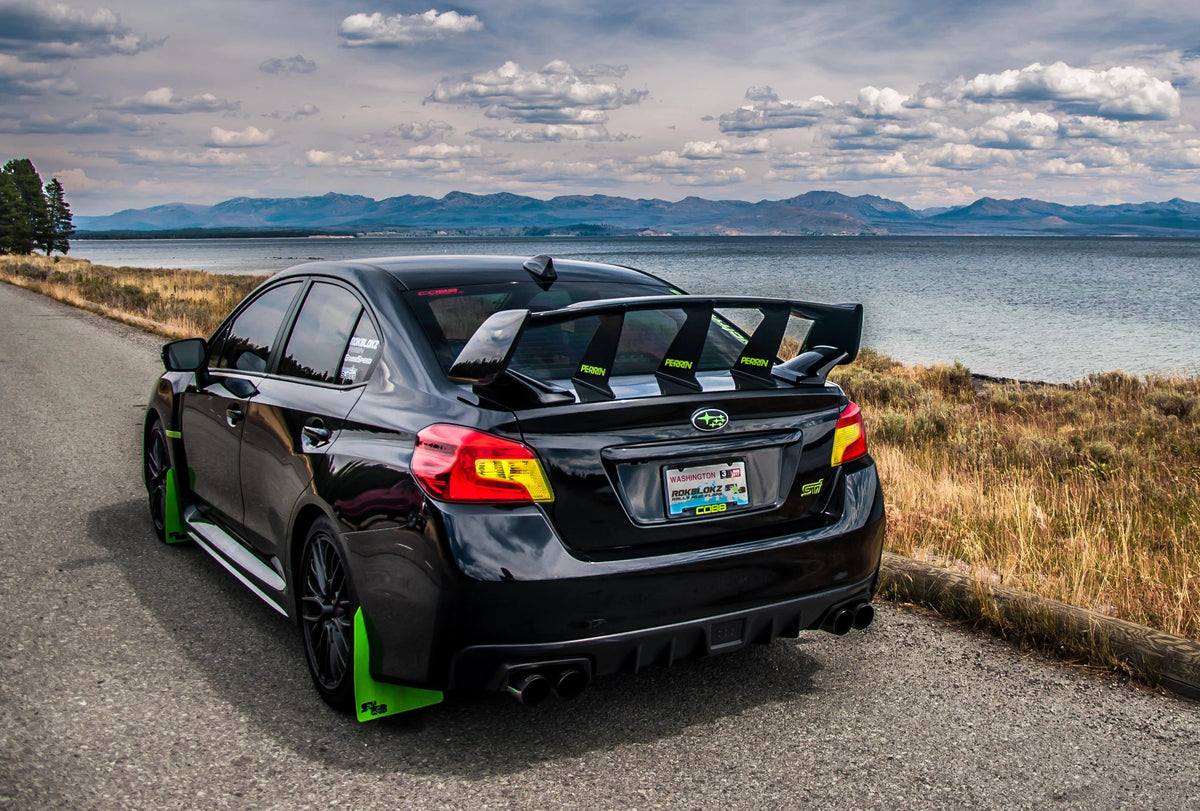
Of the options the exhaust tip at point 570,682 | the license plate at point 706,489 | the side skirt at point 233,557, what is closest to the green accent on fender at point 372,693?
the exhaust tip at point 570,682

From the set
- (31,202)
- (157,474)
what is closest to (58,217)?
(31,202)

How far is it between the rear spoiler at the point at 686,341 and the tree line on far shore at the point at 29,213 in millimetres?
117057

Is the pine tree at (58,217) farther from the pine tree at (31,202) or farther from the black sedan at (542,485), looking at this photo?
the black sedan at (542,485)

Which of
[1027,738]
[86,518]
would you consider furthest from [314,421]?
[86,518]

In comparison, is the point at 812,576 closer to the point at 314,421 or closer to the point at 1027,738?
the point at 1027,738

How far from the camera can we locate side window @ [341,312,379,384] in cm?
365

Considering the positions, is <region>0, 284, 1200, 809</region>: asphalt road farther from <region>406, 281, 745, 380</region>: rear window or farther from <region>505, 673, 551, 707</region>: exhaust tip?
<region>406, 281, 745, 380</region>: rear window

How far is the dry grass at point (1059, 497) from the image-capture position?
15.2ft

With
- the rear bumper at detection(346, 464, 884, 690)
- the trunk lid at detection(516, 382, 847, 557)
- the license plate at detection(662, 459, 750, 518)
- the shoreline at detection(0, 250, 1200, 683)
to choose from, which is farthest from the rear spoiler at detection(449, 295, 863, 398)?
the shoreline at detection(0, 250, 1200, 683)

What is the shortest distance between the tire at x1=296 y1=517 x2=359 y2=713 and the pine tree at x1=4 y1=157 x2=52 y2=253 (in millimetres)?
119545

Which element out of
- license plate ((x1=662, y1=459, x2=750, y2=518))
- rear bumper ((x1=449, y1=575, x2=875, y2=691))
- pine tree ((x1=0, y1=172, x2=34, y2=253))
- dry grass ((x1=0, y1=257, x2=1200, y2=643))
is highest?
pine tree ((x1=0, y1=172, x2=34, y2=253))

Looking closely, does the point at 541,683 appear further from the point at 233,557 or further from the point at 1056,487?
the point at 1056,487

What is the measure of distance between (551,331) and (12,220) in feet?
390

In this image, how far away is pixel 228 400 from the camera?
4.59 meters
